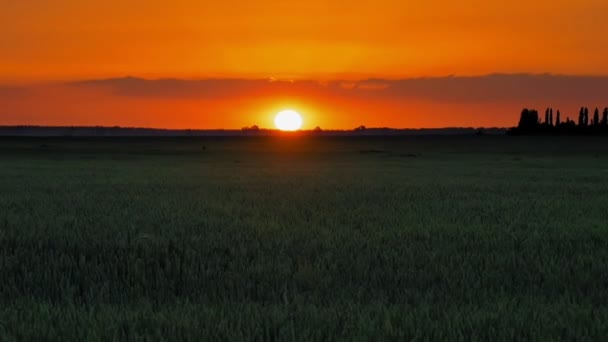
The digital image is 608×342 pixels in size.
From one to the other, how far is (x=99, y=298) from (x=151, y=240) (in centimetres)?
323

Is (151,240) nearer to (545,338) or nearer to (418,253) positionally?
(418,253)

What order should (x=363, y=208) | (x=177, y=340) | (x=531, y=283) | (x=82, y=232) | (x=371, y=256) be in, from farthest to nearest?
(x=363, y=208) < (x=82, y=232) < (x=371, y=256) < (x=531, y=283) < (x=177, y=340)

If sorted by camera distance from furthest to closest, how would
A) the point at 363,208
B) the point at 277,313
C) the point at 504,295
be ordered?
1. the point at 363,208
2. the point at 504,295
3. the point at 277,313

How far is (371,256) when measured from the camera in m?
8.92

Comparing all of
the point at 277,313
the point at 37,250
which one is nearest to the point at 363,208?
the point at 37,250

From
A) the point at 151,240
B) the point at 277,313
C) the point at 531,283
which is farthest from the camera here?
the point at 151,240

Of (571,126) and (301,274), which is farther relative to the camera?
(571,126)

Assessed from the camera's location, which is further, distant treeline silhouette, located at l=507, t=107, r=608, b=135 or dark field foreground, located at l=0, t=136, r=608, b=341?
distant treeline silhouette, located at l=507, t=107, r=608, b=135

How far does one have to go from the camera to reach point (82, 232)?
11.1 meters

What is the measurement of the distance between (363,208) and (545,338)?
429 inches

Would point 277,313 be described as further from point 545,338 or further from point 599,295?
point 599,295

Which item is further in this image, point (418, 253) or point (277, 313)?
point (418, 253)

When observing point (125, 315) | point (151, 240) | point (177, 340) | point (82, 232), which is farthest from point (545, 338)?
point (82, 232)

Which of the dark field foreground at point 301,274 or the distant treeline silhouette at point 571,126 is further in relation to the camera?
the distant treeline silhouette at point 571,126
